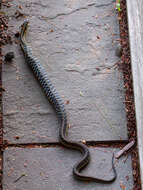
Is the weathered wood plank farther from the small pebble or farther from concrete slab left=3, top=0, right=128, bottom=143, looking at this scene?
the small pebble

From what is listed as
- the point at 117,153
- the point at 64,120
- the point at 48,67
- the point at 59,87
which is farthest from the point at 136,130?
the point at 48,67

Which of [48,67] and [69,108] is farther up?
[48,67]

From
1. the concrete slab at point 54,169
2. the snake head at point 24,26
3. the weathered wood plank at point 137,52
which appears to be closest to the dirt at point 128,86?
the concrete slab at point 54,169

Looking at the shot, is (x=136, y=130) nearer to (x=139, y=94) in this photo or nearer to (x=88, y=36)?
(x=139, y=94)

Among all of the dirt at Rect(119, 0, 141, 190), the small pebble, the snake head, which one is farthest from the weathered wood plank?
the small pebble

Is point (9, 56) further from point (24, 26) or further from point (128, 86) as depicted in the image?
point (128, 86)

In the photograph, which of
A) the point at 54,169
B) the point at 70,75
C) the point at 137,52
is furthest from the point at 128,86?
the point at 54,169
